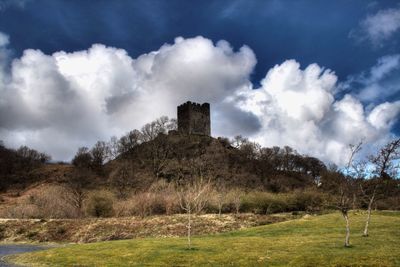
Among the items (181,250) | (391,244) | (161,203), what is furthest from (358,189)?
(161,203)

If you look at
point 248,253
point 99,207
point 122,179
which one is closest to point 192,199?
point 248,253

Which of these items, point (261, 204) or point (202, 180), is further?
point (202, 180)

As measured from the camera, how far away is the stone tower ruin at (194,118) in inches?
7426

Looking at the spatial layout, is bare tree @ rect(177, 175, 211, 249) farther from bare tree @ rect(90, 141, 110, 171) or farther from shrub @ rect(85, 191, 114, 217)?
bare tree @ rect(90, 141, 110, 171)

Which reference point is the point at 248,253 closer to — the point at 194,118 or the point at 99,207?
the point at 99,207

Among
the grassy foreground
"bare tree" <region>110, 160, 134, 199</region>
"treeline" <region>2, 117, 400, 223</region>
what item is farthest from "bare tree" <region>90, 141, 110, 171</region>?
the grassy foreground

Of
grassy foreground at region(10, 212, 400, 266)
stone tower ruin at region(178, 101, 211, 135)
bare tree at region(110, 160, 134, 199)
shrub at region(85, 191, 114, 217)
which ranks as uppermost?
stone tower ruin at region(178, 101, 211, 135)

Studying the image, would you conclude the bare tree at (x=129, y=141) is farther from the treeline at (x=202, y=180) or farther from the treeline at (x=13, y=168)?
the treeline at (x=13, y=168)

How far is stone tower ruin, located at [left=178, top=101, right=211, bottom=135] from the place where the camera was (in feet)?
A: 619

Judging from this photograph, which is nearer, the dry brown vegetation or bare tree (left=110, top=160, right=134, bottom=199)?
the dry brown vegetation

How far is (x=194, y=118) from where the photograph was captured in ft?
624

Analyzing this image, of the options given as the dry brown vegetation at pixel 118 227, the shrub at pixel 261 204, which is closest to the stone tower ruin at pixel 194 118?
the shrub at pixel 261 204

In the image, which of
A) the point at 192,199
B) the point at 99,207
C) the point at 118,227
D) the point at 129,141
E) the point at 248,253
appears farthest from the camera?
the point at 129,141

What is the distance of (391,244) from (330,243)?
190 inches
